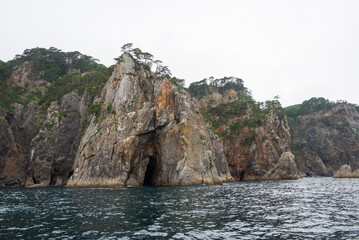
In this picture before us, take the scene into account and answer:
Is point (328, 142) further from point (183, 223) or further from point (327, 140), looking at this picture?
point (183, 223)

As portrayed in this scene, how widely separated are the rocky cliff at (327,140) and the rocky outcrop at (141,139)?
8427 cm

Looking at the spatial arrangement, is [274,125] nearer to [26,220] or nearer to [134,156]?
[134,156]

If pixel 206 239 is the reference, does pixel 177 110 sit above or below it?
above

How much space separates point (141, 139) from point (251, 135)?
4977 centimetres

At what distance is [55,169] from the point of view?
67062 mm

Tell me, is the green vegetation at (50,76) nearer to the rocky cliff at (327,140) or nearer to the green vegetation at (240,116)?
the green vegetation at (240,116)

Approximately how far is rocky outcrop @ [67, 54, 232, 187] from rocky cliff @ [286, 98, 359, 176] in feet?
276

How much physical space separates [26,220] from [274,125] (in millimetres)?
93339

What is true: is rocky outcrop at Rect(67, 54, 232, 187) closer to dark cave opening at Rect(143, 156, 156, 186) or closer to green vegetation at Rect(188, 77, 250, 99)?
dark cave opening at Rect(143, 156, 156, 186)

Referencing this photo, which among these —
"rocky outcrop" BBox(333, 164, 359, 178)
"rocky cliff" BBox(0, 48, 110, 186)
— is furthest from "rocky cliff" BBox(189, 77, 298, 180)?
"rocky cliff" BBox(0, 48, 110, 186)

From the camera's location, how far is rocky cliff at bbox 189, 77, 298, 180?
91.2m

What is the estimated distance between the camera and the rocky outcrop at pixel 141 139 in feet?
178

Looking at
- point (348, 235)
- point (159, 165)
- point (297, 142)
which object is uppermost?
point (297, 142)

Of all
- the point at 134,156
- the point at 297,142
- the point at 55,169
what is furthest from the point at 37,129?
the point at 297,142
